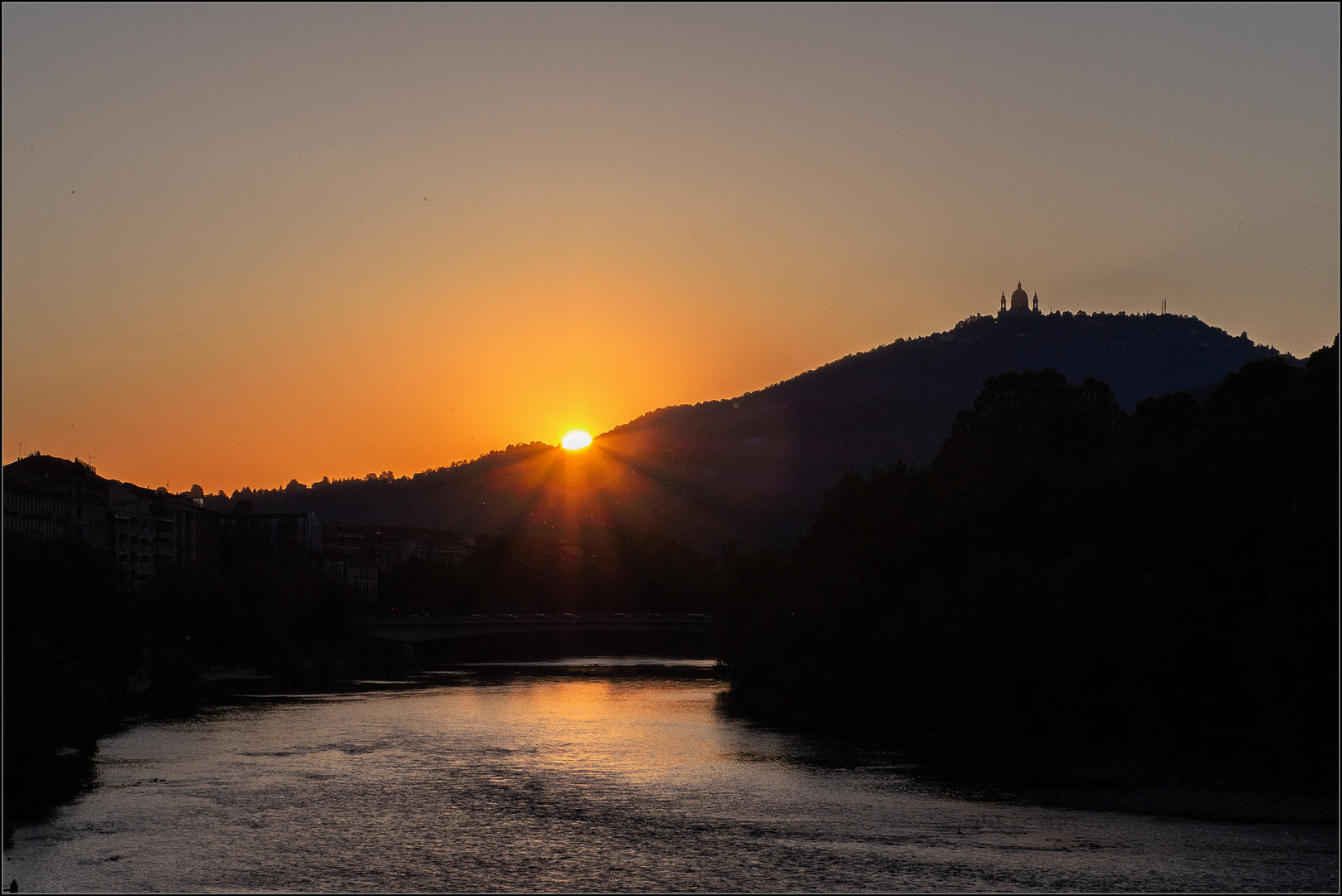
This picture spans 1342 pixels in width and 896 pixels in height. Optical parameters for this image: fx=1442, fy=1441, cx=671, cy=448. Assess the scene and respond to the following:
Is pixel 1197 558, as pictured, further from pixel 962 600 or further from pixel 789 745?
pixel 789 745

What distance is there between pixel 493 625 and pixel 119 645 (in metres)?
46.9

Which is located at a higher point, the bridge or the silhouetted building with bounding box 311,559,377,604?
the silhouetted building with bounding box 311,559,377,604

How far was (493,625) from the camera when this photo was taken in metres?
123

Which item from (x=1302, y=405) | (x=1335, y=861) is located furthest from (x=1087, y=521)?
(x=1335, y=861)

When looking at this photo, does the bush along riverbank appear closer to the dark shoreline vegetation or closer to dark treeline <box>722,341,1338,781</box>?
the dark shoreline vegetation

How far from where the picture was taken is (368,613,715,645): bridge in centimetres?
11962

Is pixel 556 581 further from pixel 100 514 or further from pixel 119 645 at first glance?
Result: pixel 119 645

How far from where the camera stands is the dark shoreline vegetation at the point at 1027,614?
144 ft

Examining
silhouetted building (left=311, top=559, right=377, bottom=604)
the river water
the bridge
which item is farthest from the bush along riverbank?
silhouetted building (left=311, top=559, right=377, bottom=604)

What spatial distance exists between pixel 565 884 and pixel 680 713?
3918 cm

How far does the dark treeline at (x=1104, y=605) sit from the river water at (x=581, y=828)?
578 cm

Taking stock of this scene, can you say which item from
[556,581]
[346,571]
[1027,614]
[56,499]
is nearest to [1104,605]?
[1027,614]

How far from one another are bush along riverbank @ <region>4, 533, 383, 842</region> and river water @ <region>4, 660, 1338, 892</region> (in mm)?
2200

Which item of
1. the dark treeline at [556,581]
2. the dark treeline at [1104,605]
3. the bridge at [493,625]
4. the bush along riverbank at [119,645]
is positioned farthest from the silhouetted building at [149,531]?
the dark treeline at [1104,605]
